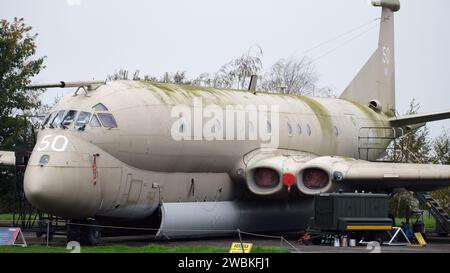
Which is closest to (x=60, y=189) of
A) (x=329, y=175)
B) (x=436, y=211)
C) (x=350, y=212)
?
(x=350, y=212)

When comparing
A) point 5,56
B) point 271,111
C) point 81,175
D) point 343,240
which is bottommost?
point 343,240

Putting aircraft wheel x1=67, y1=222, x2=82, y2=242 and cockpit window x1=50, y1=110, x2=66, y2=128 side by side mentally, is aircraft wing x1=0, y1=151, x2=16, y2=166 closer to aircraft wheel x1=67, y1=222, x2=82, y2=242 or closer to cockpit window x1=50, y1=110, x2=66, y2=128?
cockpit window x1=50, y1=110, x2=66, y2=128

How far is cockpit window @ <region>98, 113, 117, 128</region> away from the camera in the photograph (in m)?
25.2

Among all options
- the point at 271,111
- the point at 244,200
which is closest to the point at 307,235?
the point at 244,200

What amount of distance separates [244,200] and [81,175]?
717 centimetres

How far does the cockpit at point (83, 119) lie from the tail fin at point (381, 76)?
1482cm

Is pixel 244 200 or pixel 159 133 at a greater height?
pixel 159 133

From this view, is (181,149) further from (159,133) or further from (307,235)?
(307,235)

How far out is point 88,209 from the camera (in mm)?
24562

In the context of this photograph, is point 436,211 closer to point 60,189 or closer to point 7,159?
point 7,159

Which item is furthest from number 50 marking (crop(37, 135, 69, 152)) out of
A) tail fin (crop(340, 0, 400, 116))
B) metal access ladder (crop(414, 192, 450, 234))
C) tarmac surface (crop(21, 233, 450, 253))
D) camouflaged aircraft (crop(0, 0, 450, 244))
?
tail fin (crop(340, 0, 400, 116))

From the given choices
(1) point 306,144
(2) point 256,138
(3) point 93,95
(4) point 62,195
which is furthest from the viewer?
(1) point 306,144

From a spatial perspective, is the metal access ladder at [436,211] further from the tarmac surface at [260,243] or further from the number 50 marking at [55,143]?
the number 50 marking at [55,143]

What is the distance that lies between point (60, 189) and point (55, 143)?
1.28 m
